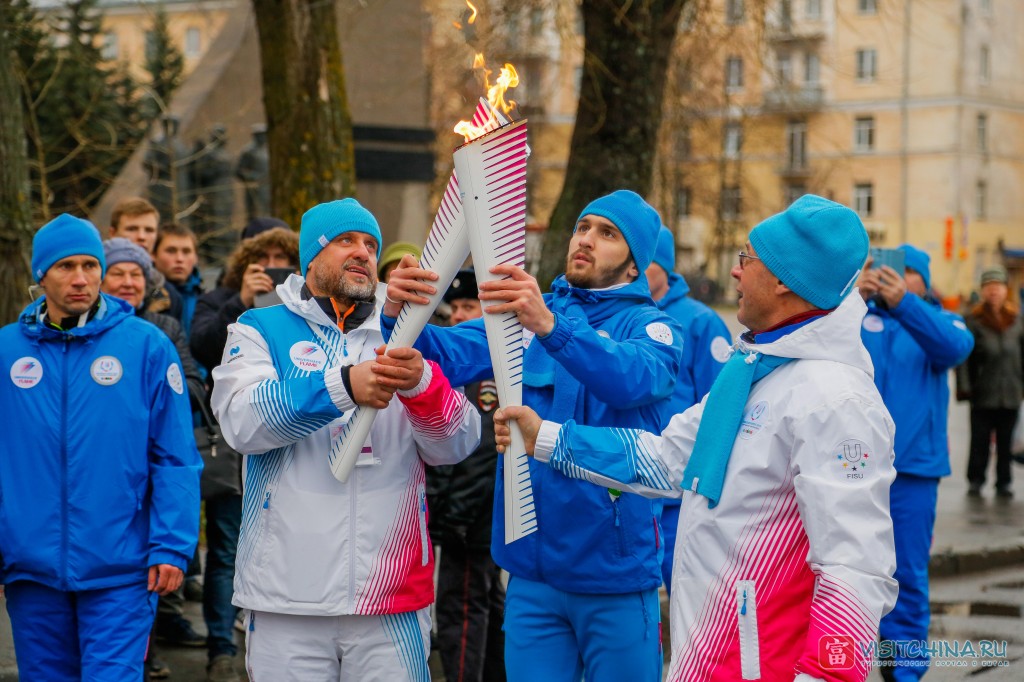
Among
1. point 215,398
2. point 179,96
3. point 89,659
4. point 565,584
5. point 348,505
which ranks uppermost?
point 179,96

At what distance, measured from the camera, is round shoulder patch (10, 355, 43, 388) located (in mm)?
4414

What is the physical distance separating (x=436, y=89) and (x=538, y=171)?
7.60 meters

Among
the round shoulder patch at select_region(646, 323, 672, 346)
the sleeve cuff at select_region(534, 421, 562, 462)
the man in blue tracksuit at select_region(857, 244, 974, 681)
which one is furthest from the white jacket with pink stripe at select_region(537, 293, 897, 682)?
the man in blue tracksuit at select_region(857, 244, 974, 681)

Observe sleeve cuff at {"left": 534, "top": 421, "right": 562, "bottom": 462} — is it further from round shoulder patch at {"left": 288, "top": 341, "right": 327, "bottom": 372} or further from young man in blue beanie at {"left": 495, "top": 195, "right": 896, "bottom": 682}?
round shoulder patch at {"left": 288, "top": 341, "right": 327, "bottom": 372}

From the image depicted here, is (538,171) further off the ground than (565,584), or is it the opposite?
(538,171)

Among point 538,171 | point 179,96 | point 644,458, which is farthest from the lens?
point 538,171

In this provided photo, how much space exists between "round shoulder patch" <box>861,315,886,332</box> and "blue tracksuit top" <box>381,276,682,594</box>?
3.00m

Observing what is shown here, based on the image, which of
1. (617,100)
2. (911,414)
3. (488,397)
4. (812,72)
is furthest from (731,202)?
(488,397)

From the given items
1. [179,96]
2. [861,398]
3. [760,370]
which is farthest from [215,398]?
[179,96]

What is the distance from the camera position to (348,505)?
3938 mm

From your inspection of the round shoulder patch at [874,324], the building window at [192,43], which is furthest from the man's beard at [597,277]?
the building window at [192,43]

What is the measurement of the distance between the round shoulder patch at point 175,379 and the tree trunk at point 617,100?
17.0 ft

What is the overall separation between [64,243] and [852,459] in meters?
3.03

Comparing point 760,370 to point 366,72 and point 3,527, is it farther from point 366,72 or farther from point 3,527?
point 366,72
